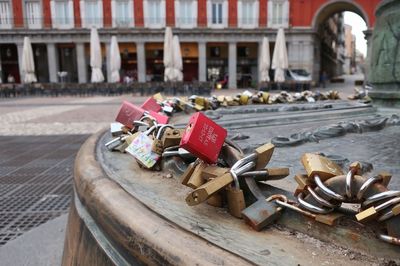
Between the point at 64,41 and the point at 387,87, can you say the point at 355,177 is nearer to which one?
the point at 387,87

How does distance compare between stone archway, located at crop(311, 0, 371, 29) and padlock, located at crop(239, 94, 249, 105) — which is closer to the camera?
padlock, located at crop(239, 94, 249, 105)

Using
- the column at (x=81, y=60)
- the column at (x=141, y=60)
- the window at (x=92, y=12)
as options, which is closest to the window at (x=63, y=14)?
the window at (x=92, y=12)

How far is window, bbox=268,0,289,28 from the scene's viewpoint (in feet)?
105

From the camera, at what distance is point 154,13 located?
32438 millimetres

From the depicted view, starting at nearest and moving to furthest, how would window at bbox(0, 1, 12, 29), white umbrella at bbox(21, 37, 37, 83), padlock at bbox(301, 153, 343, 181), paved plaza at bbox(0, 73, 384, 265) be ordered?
padlock at bbox(301, 153, 343, 181) → paved plaza at bbox(0, 73, 384, 265) → white umbrella at bbox(21, 37, 37, 83) → window at bbox(0, 1, 12, 29)

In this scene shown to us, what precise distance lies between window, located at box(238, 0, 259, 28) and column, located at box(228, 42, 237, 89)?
1969mm

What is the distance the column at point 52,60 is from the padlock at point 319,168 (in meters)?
34.4

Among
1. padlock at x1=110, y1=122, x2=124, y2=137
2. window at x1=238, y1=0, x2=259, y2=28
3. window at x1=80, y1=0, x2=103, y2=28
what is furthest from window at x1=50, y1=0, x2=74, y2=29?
padlock at x1=110, y1=122, x2=124, y2=137

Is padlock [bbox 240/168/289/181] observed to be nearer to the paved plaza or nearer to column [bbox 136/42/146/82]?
the paved plaza

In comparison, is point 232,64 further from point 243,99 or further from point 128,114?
point 128,114

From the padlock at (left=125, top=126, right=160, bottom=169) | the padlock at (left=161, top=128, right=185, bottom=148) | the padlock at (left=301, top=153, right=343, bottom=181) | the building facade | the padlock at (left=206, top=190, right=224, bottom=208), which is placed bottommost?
the padlock at (left=206, top=190, right=224, bottom=208)

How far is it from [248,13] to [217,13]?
8.37ft

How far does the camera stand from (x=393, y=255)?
2.77 ft

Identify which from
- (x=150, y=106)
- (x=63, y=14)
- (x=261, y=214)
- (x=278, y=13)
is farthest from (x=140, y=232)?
(x=63, y=14)
